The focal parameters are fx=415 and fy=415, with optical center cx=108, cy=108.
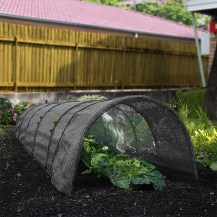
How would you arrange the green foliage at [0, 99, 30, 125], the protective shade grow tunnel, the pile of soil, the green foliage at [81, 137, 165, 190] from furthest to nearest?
1. the green foliage at [0, 99, 30, 125]
2. the green foliage at [81, 137, 165, 190]
3. the protective shade grow tunnel
4. the pile of soil

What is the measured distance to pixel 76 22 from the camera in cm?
1712

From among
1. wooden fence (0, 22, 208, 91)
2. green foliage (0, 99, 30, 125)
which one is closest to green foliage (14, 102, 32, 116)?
green foliage (0, 99, 30, 125)

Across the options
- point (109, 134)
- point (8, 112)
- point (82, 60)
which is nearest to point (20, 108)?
point (8, 112)

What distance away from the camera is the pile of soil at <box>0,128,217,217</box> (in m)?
4.64

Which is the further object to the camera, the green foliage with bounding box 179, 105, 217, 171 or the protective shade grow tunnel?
the green foliage with bounding box 179, 105, 217, 171

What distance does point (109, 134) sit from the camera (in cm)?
764

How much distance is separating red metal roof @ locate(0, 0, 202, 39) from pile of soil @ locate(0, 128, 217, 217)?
392 inches

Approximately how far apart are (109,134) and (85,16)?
12648 millimetres

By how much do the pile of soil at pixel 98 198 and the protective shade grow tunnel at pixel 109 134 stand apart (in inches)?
9.5

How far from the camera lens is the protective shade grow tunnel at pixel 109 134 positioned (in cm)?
519

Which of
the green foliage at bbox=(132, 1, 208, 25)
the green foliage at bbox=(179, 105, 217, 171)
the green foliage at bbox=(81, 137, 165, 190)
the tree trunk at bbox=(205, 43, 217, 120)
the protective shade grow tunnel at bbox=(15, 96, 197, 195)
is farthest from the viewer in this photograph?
the green foliage at bbox=(132, 1, 208, 25)

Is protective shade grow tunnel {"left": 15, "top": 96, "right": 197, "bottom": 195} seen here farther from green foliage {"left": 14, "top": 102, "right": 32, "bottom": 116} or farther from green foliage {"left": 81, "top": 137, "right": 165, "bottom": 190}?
green foliage {"left": 14, "top": 102, "right": 32, "bottom": 116}

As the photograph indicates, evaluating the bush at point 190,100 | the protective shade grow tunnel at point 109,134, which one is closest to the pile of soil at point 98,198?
the protective shade grow tunnel at point 109,134

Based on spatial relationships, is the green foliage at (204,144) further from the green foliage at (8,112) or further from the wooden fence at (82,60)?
the wooden fence at (82,60)
